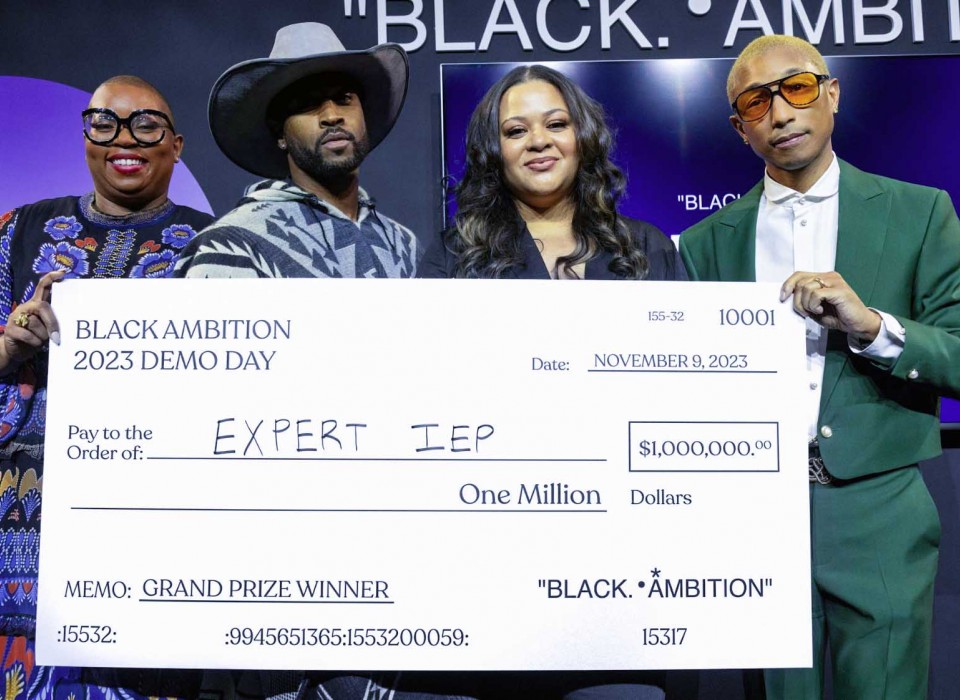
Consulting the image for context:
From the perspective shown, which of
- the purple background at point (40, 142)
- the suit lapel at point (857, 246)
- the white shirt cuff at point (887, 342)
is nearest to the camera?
the white shirt cuff at point (887, 342)

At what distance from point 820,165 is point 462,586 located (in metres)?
1.31

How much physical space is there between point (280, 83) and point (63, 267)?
729 mm

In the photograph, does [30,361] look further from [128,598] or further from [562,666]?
[562,666]

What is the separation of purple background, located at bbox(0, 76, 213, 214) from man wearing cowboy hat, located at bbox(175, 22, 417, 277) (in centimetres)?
96

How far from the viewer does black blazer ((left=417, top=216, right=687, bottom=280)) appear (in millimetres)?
2180

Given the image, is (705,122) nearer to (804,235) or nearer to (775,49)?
(775,49)

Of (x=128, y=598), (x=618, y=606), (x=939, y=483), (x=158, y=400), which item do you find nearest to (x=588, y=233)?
(x=618, y=606)

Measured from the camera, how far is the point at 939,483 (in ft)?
11.3

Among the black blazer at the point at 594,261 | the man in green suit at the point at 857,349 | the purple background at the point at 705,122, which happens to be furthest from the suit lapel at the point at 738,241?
the purple background at the point at 705,122

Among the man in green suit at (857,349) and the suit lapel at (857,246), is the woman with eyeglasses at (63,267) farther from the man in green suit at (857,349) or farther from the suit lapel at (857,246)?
the suit lapel at (857,246)

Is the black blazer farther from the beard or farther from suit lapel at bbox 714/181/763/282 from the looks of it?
the beard

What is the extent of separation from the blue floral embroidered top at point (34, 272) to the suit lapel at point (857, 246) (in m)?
1.62

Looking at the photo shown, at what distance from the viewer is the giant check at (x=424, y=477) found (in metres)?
1.98

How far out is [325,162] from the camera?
98.3 inches
